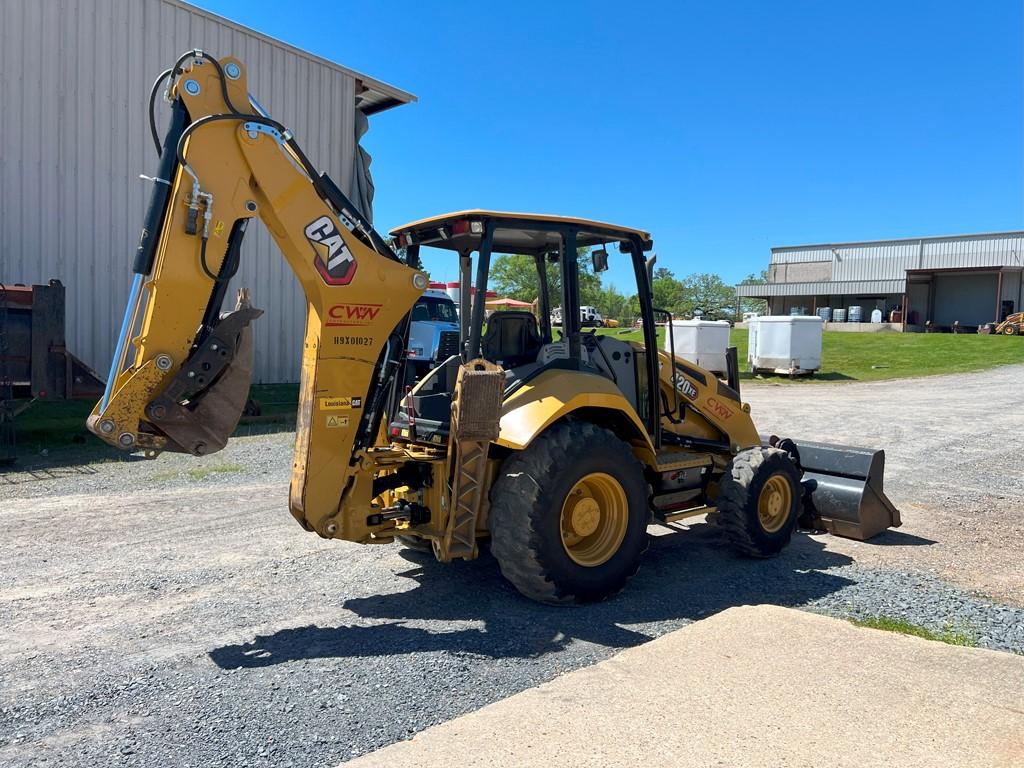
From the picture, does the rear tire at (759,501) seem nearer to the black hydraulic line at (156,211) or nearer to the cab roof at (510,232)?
the cab roof at (510,232)


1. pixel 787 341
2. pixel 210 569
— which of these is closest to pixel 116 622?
pixel 210 569

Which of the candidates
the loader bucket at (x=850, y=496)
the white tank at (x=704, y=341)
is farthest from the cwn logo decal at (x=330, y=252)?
the white tank at (x=704, y=341)

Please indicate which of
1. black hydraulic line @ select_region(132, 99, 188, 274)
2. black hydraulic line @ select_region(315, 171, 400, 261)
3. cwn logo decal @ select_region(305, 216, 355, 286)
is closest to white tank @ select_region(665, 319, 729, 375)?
black hydraulic line @ select_region(315, 171, 400, 261)

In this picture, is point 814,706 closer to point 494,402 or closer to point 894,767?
point 894,767

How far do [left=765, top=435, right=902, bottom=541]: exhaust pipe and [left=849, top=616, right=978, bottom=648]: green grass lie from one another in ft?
6.77

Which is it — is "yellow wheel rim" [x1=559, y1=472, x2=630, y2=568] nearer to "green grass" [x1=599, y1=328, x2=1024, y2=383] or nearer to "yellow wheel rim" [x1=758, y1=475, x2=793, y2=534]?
"yellow wheel rim" [x1=758, y1=475, x2=793, y2=534]

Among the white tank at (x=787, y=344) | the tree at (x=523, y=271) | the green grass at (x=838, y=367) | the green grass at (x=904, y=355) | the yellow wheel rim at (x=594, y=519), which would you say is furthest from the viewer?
the green grass at (x=904, y=355)

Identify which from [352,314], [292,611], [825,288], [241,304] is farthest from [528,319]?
[825,288]

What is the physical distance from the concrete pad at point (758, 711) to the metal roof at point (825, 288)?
1865 inches

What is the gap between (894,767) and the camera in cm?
314

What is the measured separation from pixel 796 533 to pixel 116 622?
5.59 m

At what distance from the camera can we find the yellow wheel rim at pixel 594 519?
528 centimetres

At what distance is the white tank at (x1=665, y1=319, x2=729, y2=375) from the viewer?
2275 centimetres

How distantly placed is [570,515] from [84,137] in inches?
526
